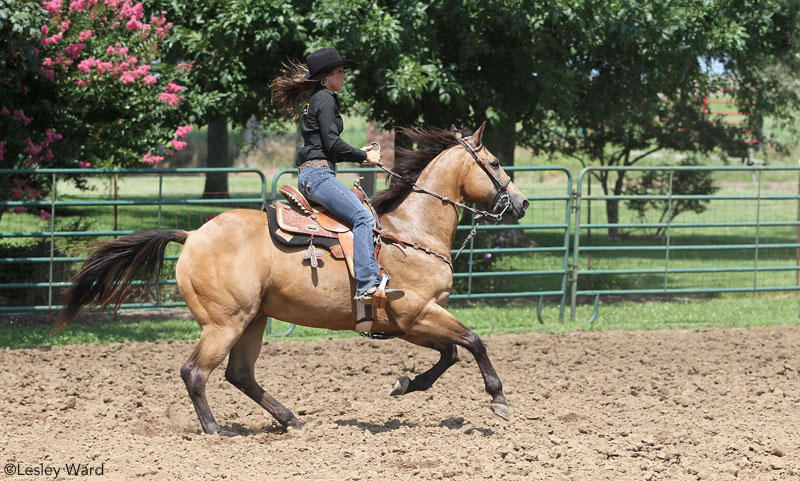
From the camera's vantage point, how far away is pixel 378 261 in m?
5.81

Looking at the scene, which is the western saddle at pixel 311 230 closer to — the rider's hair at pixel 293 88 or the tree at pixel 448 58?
the rider's hair at pixel 293 88

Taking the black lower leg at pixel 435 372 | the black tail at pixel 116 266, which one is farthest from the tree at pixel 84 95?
the black lower leg at pixel 435 372

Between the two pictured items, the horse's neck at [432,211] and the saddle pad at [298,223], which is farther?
the horse's neck at [432,211]

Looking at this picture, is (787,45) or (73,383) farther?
(787,45)

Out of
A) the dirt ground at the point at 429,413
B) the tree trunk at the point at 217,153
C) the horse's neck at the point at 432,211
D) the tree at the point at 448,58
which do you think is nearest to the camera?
the dirt ground at the point at 429,413

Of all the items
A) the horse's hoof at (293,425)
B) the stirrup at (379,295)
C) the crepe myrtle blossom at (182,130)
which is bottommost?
the horse's hoof at (293,425)

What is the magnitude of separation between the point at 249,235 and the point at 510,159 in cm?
901

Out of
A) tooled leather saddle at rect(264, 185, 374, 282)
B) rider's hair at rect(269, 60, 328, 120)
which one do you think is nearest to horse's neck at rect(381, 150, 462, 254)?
tooled leather saddle at rect(264, 185, 374, 282)

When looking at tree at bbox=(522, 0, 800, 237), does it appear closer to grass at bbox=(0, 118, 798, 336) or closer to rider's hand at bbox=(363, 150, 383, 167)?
grass at bbox=(0, 118, 798, 336)

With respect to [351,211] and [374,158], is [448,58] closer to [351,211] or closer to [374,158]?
[374,158]

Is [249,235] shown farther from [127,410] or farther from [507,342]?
[507,342]

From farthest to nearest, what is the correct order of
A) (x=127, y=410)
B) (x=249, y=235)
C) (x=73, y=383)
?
1. (x=73, y=383)
2. (x=127, y=410)
3. (x=249, y=235)

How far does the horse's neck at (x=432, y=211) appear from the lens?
236 inches

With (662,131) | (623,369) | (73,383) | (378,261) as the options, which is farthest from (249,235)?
(662,131)
